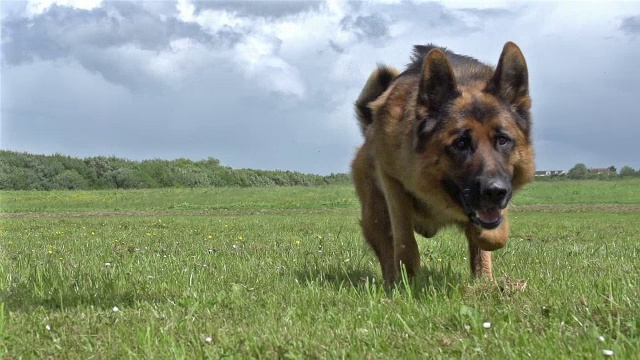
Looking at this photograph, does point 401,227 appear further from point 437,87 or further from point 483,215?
point 437,87

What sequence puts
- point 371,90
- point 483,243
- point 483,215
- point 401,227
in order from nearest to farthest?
point 483,215, point 483,243, point 401,227, point 371,90

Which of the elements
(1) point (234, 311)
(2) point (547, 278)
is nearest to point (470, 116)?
(2) point (547, 278)

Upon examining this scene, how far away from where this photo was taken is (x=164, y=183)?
6050cm

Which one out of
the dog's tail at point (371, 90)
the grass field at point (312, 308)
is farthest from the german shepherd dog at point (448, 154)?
the dog's tail at point (371, 90)

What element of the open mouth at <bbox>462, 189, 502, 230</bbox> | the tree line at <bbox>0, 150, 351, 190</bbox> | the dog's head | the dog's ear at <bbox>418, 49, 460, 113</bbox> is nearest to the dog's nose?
the dog's head

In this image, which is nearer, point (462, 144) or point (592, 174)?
point (462, 144)

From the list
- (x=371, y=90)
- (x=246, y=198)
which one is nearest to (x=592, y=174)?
(x=246, y=198)

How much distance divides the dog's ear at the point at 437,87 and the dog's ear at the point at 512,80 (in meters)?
0.33

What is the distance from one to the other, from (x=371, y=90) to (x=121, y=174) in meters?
55.0

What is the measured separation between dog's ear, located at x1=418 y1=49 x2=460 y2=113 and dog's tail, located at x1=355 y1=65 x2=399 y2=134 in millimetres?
1653

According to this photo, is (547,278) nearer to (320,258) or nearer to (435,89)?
(435,89)

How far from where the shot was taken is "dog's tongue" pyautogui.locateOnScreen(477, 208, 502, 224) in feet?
17.2

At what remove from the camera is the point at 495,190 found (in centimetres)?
488

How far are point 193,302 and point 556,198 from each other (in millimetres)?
44942
